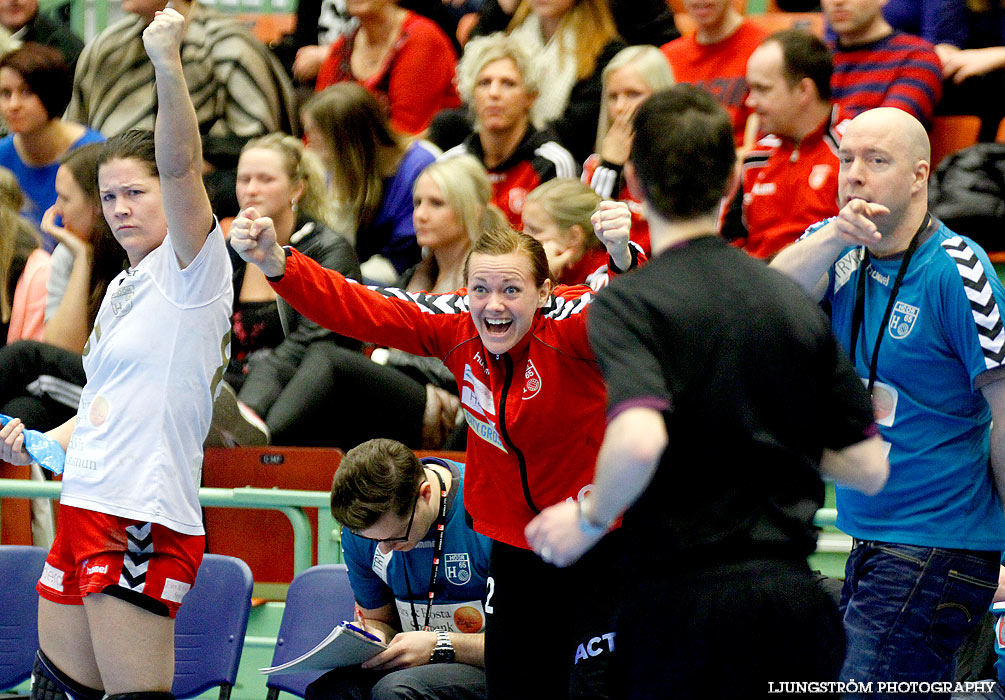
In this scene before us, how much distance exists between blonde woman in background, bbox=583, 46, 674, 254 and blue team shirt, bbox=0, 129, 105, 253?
266cm

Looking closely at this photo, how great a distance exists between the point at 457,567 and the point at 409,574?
149mm

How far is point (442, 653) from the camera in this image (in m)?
3.51

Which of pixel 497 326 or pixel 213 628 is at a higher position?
pixel 497 326

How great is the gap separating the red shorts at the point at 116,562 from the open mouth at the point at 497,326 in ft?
3.13

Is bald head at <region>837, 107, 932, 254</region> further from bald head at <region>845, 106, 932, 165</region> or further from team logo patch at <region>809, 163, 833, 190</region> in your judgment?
team logo patch at <region>809, 163, 833, 190</region>

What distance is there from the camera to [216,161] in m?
6.21

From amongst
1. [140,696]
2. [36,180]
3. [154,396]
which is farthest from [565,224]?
[36,180]

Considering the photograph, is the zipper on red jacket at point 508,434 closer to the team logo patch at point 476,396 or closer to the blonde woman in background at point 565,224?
the team logo patch at point 476,396

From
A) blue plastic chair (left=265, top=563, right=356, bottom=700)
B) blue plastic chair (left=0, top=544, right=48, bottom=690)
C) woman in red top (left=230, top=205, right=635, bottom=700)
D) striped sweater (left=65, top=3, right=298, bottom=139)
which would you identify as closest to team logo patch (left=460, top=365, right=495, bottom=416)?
woman in red top (left=230, top=205, right=635, bottom=700)

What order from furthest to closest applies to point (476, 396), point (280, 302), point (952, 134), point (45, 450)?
point (952, 134) < point (280, 302) < point (45, 450) < point (476, 396)

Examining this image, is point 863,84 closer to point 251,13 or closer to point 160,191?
point 160,191

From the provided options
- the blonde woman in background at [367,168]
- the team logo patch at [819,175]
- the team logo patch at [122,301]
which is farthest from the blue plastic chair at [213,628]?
the team logo patch at [819,175]

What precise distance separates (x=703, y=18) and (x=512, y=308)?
3334mm

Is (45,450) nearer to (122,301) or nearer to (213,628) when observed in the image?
(122,301)
